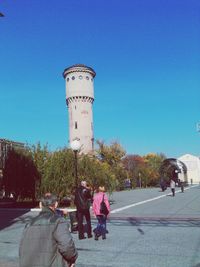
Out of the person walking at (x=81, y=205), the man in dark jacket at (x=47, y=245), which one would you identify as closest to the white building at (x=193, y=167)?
the person walking at (x=81, y=205)

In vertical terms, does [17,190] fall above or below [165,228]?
above

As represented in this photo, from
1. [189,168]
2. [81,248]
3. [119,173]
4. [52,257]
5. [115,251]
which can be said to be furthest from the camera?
[189,168]

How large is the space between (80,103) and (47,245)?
Result: 72.9 m

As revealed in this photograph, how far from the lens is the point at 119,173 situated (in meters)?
55.1

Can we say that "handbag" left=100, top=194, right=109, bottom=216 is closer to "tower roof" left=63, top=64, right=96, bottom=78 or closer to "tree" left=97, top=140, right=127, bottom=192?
"tree" left=97, top=140, right=127, bottom=192

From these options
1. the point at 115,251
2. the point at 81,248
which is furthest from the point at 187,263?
the point at 81,248

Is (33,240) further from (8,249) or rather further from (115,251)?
(8,249)

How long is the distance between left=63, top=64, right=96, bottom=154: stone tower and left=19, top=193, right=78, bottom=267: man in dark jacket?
71.0m

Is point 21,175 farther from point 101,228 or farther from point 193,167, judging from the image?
point 193,167

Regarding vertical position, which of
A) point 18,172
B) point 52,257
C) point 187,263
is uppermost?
point 18,172

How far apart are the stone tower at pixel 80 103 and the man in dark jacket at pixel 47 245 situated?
71.0 metres

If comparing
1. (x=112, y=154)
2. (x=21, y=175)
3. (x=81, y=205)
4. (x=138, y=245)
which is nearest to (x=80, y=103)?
(x=112, y=154)

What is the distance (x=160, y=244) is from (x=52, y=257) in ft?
23.6

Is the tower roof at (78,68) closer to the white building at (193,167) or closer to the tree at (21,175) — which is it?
the white building at (193,167)
